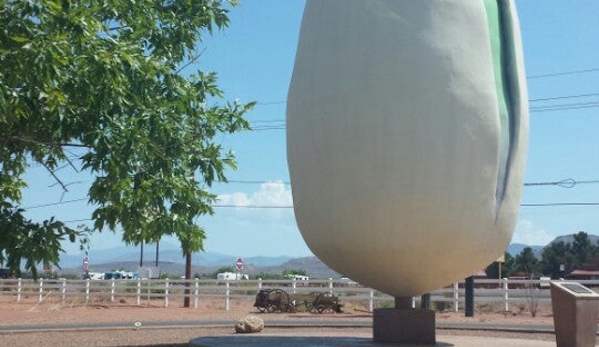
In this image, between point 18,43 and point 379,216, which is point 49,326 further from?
point 18,43

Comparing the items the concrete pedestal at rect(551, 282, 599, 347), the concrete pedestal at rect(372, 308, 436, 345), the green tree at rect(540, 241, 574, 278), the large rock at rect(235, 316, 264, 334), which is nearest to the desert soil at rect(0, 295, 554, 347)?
the large rock at rect(235, 316, 264, 334)

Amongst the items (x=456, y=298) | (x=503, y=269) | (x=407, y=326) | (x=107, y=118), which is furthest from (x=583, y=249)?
(x=107, y=118)

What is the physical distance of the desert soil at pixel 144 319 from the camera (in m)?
17.7

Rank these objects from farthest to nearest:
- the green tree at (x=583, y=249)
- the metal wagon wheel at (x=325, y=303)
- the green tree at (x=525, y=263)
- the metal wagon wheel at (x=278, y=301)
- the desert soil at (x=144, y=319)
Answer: the green tree at (x=583, y=249)
the green tree at (x=525, y=263)
the metal wagon wheel at (x=278, y=301)
the metal wagon wheel at (x=325, y=303)
the desert soil at (x=144, y=319)

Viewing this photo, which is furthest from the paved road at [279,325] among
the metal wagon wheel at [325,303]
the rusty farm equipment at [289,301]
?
the rusty farm equipment at [289,301]

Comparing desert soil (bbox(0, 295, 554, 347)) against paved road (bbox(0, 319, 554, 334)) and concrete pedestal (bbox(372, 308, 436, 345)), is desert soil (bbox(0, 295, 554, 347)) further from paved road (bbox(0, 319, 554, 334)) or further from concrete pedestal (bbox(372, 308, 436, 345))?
concrete pedestal (bbox(372, 308, 436, 345))

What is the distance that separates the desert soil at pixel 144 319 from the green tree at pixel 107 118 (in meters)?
6.10

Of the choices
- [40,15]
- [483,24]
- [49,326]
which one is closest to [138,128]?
[40,15]

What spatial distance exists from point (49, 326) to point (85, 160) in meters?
14.4

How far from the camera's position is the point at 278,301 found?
29.1 m

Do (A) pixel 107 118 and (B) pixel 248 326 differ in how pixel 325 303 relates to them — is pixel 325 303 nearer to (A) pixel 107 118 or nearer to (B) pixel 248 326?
(B) pixel 248 326

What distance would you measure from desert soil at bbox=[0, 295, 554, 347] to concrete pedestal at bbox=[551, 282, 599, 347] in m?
4.76

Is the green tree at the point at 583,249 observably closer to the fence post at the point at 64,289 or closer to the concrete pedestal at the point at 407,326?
the fence post at the point at 64,289

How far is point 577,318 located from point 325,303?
17.0 m
